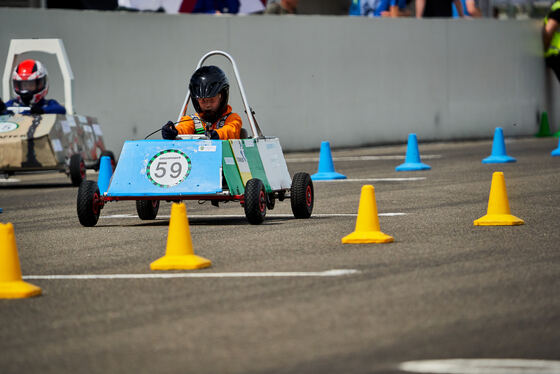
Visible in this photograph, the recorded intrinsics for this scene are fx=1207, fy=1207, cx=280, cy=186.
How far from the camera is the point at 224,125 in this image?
11.4 meters

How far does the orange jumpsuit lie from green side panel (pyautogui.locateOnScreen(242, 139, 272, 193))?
9.5 inches

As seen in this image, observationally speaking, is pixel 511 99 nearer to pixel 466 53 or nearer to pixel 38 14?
pixel 466 53

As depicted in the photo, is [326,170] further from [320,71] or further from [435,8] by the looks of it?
[435,8]

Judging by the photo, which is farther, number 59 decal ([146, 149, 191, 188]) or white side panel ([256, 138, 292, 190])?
white side panel ([256, 138, 292, 190])

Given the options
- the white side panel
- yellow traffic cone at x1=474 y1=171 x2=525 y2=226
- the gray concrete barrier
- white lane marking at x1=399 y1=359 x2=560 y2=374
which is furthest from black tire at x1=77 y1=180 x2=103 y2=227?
the gray concrete barrier

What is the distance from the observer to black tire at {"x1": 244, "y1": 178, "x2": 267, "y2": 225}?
10.3 meters

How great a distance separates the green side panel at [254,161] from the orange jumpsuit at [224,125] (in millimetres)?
240

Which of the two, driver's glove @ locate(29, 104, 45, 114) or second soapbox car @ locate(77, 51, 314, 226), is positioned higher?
driver's glove @ locate(29, 104, 45, 114)

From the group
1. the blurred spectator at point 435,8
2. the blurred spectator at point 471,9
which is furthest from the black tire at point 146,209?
the blurred spectator at point 471,9

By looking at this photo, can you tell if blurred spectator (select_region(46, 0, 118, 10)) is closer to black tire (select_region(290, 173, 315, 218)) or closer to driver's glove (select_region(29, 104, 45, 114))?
driver's glove (select_region(29, 104, 45, 114))

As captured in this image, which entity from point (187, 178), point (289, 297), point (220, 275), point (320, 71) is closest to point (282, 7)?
point (320, 71)

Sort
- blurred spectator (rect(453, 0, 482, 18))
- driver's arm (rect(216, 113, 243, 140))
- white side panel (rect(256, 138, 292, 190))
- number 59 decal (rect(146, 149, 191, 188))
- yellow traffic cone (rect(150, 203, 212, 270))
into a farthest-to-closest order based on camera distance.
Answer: blurred spectator (rect(453, 0, 482, 18)) → white side panel (rect(256, 138, 292, 190)) → driver's arm (rect(216, 113, 243, 140)) → number 59 decal (rect(146, 149, 191, 188)) → yellow traffic cone (rect(150, 203, 212, 270))

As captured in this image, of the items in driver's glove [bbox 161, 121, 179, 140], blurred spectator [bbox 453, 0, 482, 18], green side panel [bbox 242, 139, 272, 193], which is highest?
blurred spectator [bbox 453, 0, 482, 18]

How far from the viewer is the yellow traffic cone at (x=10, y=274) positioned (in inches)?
271
